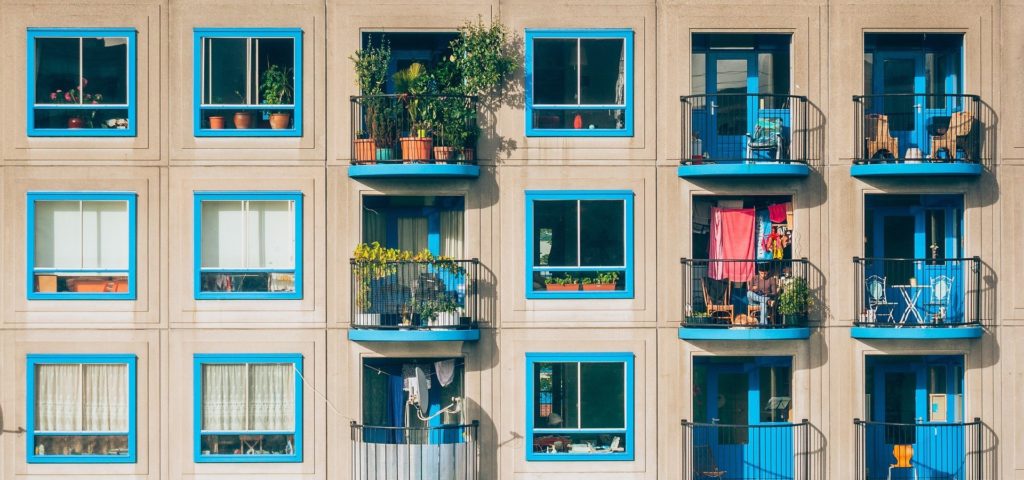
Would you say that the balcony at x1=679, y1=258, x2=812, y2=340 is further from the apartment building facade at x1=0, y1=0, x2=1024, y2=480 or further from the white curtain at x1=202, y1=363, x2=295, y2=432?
the white curtain at x1=202, y1=363, x2=295, y2=432

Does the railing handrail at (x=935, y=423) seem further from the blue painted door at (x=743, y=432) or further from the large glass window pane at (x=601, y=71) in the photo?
the large glass window pane at (x=601, y=71)

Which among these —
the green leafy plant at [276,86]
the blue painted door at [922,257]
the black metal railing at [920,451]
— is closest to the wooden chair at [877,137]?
the blue painted door at [922,257]

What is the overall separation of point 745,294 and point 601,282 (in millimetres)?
2670

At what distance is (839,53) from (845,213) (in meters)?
2.95

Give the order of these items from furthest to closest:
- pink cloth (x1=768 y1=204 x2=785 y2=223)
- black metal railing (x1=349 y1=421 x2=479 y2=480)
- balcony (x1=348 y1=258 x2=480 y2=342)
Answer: pink cloth (x1=768 y1=204 x2=785 y2=223) → balcony (x1=348 y1=258 x2=480 y2=342) → black metal railing (x1=349 y1=421 x2=479 y2=480)

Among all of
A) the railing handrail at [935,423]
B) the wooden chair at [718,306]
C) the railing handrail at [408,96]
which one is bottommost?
the railing handrail at [935,423]

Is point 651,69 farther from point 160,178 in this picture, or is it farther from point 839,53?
point 160,178

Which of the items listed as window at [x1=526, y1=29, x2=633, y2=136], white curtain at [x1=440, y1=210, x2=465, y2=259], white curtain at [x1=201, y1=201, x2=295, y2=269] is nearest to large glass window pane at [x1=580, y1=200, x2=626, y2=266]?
window at [x1=526, y1=29, x2=633, y2=136]

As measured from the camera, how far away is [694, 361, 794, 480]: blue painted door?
2308 centimetres

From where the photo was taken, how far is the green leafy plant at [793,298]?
22531 millimetres

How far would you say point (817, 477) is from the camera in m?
23.0

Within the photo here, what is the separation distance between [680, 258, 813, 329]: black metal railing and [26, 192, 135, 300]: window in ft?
33.6

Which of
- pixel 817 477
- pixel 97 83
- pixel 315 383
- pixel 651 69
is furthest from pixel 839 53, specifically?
pixel 97 83

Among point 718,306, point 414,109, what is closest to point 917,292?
point 718,306
